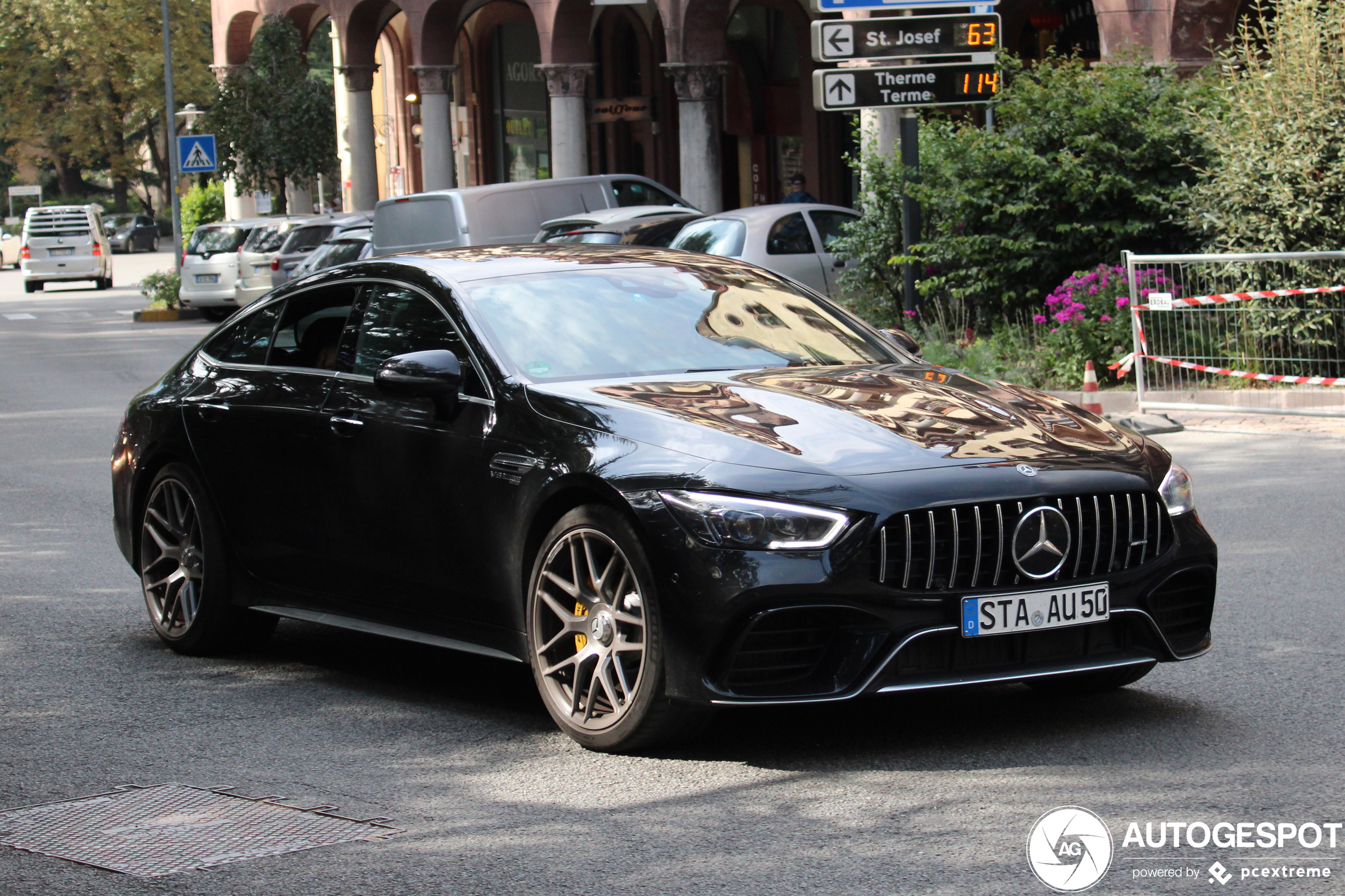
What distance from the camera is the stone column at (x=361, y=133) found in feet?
139

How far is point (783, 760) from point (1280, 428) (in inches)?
376

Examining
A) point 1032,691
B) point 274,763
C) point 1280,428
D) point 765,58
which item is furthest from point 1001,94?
point 765,58

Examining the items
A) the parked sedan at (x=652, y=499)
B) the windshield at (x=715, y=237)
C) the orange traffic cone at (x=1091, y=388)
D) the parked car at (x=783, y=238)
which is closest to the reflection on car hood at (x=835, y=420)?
the parked sedan at (x=652, y=499)

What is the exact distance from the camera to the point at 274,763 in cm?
572

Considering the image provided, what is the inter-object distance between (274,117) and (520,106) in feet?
36.2

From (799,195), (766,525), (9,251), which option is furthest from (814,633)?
(9,251)

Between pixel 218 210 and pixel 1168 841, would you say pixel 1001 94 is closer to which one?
pixel 1168 841

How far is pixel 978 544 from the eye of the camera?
5312 mm

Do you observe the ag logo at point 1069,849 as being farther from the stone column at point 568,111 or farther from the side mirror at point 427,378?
the stone column at point 568,111

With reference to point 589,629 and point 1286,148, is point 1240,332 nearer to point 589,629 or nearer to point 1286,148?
point 1286,148

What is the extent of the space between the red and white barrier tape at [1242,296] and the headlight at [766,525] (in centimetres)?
982

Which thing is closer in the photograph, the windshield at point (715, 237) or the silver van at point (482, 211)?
the windshield at point (715, 237)

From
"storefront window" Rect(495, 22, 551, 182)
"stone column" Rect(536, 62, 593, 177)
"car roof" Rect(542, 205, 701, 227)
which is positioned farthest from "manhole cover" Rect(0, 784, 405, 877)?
"storefront window" Rect(495, 22, 551, 182)

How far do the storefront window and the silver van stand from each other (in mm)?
25308
